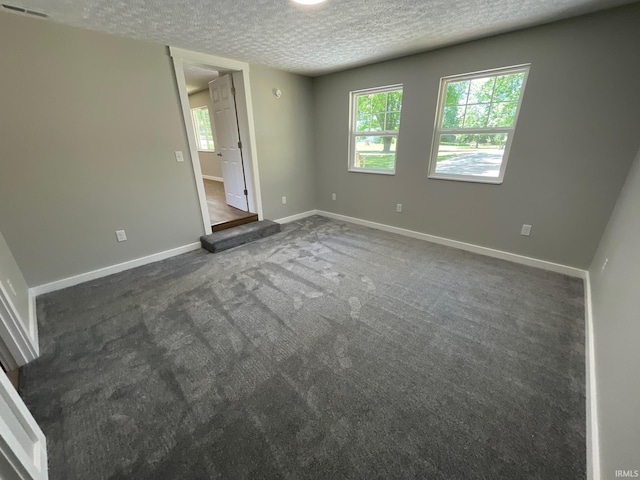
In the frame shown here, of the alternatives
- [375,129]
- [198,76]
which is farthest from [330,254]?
[198,76]

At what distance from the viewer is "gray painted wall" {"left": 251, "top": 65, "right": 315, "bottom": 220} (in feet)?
11.9

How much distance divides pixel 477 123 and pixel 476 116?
3.1 inches

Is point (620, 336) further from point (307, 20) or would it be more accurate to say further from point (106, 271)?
point (106, 271)

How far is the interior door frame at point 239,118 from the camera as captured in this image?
279 centimetres

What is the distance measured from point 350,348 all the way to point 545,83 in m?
2.98

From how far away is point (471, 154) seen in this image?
2984 millimetres

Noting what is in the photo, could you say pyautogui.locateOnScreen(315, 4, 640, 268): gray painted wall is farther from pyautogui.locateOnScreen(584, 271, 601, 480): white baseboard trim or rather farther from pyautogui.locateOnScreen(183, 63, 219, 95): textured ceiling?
pyautogui.locateOnScreen(183, 63, 219, 95): textured ceiling

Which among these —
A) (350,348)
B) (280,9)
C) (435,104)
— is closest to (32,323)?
(350,348)

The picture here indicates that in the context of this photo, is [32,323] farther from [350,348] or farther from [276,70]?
[276,70]

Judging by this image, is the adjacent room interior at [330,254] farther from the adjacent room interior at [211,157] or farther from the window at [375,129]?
the adjacent room interior at [211,157]

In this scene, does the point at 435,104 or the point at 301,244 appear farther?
the point at 301,244

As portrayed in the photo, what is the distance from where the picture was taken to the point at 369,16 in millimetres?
2043

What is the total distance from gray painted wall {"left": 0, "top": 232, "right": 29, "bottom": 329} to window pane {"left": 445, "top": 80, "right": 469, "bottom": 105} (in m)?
4.28

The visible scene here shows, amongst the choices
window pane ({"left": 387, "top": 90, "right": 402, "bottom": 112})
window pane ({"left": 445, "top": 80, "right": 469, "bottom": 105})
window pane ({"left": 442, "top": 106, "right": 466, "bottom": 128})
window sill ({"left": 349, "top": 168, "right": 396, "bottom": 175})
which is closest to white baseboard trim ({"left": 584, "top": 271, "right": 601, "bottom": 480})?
window pane ({"left": 442, "top": 106, "right": 466, "bottom": 128})
